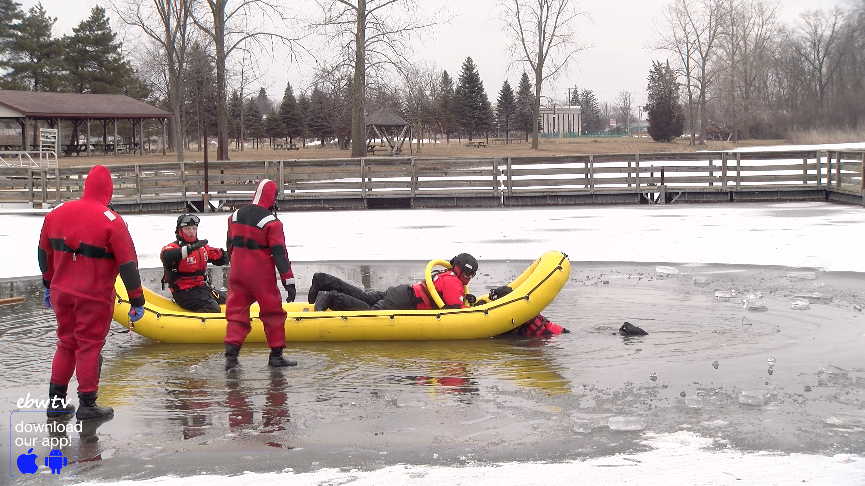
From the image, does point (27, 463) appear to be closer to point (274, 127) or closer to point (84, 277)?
point (84, 277)

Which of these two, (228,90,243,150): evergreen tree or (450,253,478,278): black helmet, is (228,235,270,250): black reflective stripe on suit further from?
(228,90,243,150): evergreen tree

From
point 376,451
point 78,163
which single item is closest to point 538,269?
point 376,451

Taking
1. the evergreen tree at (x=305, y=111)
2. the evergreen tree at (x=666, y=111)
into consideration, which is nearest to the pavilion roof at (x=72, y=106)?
the evergreen tree at (x=305, y=111)

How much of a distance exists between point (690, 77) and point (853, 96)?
12.9 m

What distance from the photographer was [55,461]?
5504 millimetres

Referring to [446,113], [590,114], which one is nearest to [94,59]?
[446,113]

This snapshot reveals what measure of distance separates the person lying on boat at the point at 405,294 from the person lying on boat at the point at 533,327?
0.97ft

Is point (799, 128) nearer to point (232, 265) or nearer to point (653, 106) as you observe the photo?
point (653, 106)

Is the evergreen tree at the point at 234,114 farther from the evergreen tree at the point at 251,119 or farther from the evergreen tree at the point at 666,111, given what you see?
A: the evergreen tree at the point at 666,111

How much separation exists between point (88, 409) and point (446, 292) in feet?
12.0

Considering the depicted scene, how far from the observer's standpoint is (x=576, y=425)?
19.9ft

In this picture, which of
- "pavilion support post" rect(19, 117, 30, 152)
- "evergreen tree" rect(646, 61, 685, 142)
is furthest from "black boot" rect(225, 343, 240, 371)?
"evergreen tree" rect(646, 61, 685, 142)

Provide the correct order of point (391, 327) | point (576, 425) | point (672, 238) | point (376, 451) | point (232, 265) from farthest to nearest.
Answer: point (672, 238)
point (391, 327)
point (232, 265)
point (576, 425)
point (376, 451)

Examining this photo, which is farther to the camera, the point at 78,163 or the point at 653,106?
the point at 653,106
